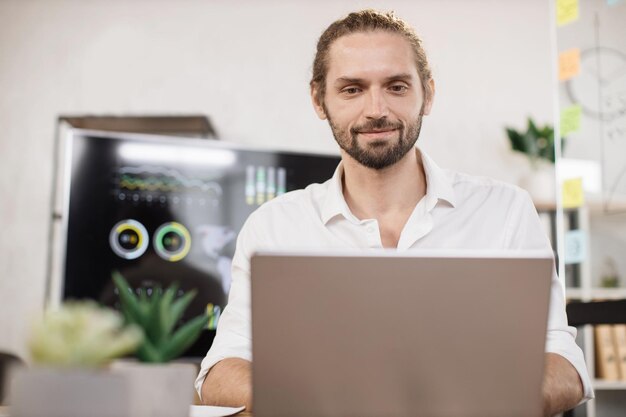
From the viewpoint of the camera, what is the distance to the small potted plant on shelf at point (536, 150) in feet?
11.1

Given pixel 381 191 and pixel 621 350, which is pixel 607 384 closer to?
pixel 621 350

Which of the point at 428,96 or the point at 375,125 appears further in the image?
the point at 428,96

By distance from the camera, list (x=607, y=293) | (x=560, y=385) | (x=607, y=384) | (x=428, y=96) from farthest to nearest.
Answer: (x=607, y=293) < (x=607, y=384) < (x=428, y=96) < (x=560, y=385)

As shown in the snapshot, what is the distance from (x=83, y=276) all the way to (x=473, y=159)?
2214mm

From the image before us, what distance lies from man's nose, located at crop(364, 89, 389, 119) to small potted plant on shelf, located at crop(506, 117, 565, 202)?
1.96 meters

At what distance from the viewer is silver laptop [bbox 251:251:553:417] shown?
64cm

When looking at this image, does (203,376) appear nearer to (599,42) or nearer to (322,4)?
(599,42)

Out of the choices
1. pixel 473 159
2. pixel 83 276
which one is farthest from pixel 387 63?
pixel 473 159

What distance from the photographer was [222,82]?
3.49 m

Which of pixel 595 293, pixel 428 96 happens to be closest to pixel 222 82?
pixel 428 96

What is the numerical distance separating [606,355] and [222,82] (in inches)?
83.6

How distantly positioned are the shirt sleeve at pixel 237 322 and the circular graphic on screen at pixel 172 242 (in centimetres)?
42

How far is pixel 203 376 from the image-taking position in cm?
129

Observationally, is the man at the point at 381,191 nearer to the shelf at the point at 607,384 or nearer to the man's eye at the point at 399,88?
the man's eye at the point at 399,88
